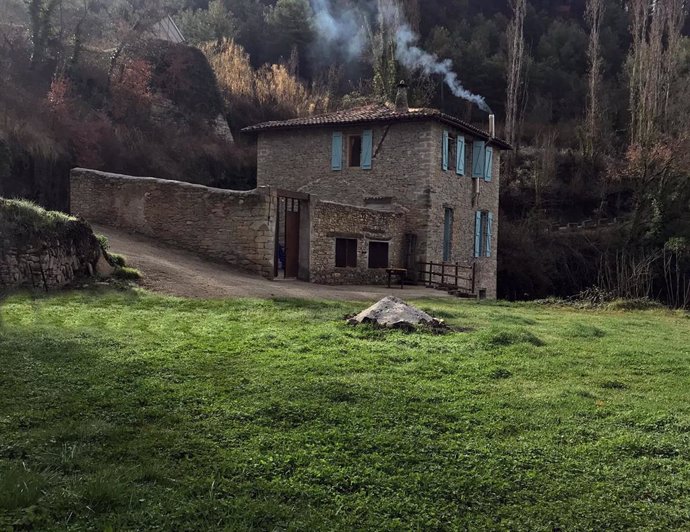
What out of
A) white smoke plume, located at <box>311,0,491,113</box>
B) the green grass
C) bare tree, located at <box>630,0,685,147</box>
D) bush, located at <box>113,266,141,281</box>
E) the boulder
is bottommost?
the boulder

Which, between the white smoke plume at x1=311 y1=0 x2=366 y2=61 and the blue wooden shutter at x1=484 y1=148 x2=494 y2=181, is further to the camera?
the white smoke plume at x1=311 y1=0 x2=366 y2=61

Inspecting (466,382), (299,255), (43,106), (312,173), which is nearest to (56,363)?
(466,382)

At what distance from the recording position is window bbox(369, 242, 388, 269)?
16.8 metres

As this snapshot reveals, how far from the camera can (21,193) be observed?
16734mm

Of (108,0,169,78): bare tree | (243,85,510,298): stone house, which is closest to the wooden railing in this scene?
(243,85,510,298): stone house

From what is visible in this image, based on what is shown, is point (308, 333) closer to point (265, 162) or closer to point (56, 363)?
point (56, 363)

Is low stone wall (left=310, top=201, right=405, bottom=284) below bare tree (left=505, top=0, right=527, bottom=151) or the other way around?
below

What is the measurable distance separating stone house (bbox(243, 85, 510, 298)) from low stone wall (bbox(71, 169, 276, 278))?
8.44 feet

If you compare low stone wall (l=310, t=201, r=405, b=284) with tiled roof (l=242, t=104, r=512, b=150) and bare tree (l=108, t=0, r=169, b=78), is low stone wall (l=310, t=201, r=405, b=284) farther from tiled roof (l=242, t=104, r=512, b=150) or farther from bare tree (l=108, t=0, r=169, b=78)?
bare tree (l=108, t=0, r=169, b=78)

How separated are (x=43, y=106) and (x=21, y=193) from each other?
417 cm

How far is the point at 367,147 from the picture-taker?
1905 centimetres

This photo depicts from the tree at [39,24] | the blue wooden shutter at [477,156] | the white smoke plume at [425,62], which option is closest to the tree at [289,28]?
the white smoke plume at [425,62]

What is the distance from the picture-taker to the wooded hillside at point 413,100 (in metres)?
20.4

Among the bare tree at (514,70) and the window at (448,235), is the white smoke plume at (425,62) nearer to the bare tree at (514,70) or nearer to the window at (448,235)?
the bare tree at (514,70)
